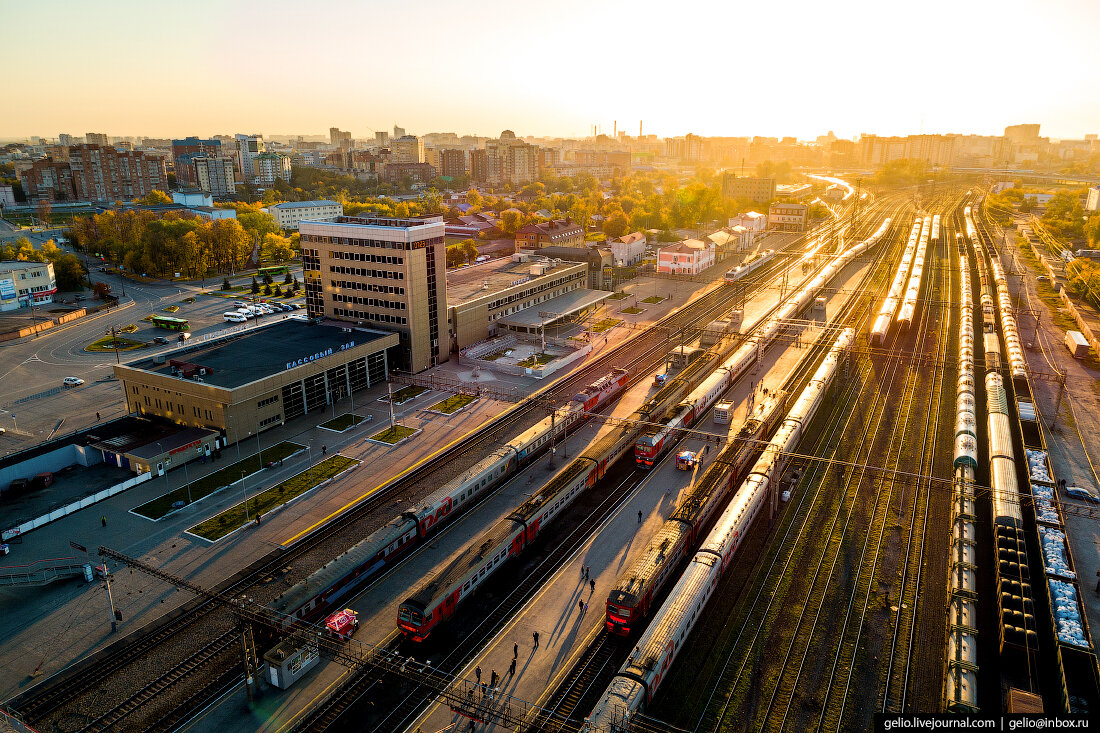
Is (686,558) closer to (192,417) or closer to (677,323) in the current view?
(192,417)

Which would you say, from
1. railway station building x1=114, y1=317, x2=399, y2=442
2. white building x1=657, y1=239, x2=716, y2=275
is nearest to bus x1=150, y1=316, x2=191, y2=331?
railway station building x1=114, y1=317, x2=399, y2=442

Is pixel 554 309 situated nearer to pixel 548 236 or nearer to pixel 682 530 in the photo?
pixel 548 236

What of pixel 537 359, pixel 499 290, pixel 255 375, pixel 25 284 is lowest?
pixel 537 359

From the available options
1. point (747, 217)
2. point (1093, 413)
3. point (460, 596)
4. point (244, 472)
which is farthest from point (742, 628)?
point (747, 217)

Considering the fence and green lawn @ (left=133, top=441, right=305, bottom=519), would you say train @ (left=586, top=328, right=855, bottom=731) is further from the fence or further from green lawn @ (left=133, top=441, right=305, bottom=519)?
the fence

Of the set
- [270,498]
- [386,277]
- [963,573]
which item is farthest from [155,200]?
[963,573]

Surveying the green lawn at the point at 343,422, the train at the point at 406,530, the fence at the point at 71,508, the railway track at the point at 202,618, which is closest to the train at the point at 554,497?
the train at the point at 406,530
